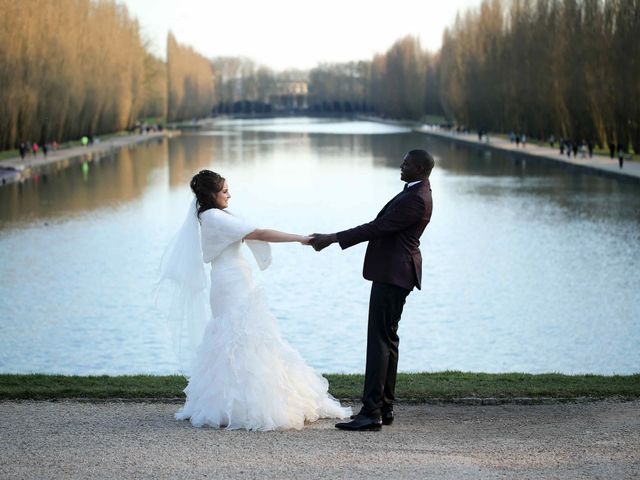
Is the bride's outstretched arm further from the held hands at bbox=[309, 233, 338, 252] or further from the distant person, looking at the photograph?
the distant person

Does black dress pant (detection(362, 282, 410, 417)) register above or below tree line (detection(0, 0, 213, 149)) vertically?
below

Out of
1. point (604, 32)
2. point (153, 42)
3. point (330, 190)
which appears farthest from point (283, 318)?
point (153, 42)

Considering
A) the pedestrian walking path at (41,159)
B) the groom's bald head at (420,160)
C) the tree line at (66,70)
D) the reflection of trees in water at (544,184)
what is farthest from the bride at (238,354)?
the tree line at (66,70)

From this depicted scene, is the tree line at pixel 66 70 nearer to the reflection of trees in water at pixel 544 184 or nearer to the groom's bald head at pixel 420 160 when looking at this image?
the reflection of trees in water at pixel 544 184

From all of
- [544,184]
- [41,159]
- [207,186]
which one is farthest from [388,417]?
[41,159]

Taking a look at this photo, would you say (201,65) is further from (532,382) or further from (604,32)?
(532,382)

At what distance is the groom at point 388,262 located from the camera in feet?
23.2

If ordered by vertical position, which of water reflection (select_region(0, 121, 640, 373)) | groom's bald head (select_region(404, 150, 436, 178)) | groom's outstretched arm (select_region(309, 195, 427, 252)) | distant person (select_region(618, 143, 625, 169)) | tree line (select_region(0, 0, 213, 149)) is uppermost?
tree line (select_region(0, 0, 213, 149))

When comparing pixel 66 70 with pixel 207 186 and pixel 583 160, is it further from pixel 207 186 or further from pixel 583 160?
pixel 207 186

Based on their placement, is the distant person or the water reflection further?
the distant person

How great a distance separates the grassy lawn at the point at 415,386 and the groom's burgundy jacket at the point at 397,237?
4.43ft

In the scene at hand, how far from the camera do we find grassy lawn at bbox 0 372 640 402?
817 centimetres

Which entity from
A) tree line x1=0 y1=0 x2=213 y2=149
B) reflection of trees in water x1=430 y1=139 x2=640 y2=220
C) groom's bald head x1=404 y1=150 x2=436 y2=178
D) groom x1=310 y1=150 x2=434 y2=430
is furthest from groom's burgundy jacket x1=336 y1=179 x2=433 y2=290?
tree line x1=0 y1=0 x2=213 y2=149

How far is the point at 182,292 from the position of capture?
7855 millimetres
